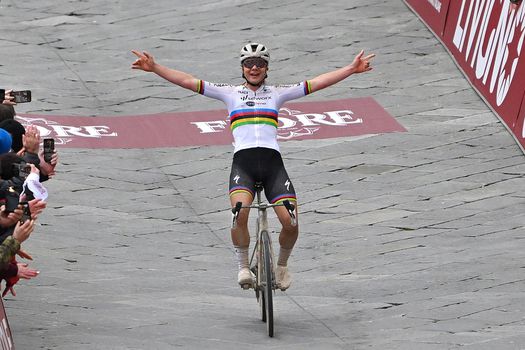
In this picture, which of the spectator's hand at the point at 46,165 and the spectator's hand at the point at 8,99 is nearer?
the spectator's hand at the point at 46,165

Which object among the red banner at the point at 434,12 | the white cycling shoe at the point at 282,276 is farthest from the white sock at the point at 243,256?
the red banner at the point at 434,12

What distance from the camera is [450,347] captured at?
404 inches

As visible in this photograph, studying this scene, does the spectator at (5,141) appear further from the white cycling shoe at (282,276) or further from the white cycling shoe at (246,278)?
the white cycling shoe at (282,276)

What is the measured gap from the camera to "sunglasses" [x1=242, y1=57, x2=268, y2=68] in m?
11.4

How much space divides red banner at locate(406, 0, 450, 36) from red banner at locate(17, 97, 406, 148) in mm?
2444

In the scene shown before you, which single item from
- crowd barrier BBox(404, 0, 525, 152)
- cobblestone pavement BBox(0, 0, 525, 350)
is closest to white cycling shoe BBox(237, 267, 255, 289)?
cobblestone pavement BBox(0, 0, 525, 350)

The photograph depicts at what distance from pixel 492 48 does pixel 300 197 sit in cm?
361

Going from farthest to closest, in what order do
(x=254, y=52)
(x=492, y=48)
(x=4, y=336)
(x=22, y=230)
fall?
(x=492, y=48) → (x=254, y=52) → (x=22, y=230) → (x=4, y=336)

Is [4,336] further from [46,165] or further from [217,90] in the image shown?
[217,90]

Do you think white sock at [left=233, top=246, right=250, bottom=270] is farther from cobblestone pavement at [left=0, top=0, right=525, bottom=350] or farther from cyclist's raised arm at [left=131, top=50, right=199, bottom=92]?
cyclist's raised arm at [left=131, top=50, right=199, bottom=92]

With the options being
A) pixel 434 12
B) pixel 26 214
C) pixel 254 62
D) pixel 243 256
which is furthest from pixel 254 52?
pixel 434 12

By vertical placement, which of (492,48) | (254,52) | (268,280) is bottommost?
(492,48)

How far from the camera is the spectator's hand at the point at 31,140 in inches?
424

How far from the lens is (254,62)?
1145cm
